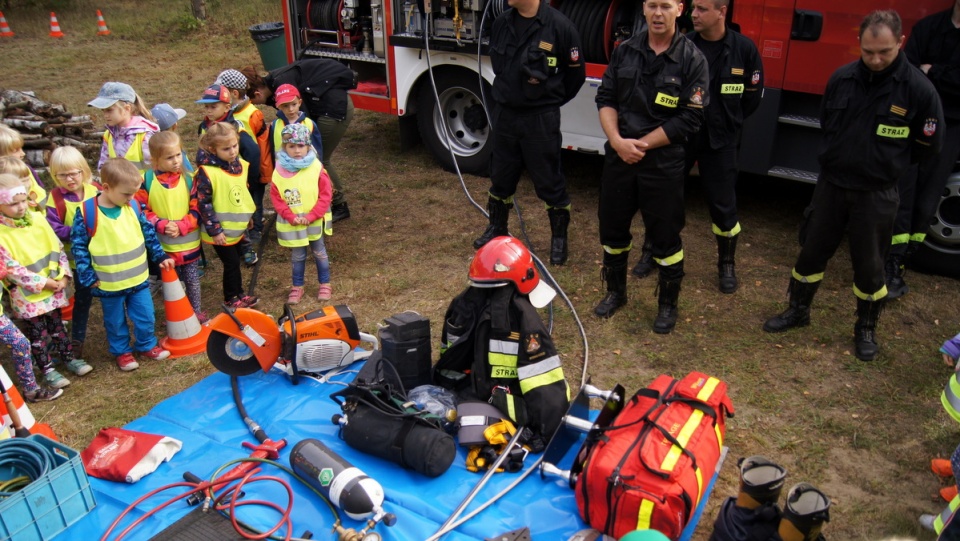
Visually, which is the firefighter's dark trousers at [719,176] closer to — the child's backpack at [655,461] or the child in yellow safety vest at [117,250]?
the child's backpack at [655,461]

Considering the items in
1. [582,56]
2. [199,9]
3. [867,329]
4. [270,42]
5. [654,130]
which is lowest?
[867,329]

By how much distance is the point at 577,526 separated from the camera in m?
3.40

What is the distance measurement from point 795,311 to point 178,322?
13.6 ft

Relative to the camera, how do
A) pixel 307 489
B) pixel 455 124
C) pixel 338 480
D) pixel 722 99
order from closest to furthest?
pixel 338 480, pixel 307 489, pixel 722 99, pixel 455 124

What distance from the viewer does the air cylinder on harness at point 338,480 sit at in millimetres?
3359

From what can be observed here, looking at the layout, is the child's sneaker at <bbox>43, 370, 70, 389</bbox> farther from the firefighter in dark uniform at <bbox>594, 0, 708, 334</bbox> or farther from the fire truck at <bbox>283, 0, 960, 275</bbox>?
the fire truck at <bbox>283, 0, 960, 275</bbox>

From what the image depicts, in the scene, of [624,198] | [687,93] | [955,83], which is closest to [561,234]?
[624,198]

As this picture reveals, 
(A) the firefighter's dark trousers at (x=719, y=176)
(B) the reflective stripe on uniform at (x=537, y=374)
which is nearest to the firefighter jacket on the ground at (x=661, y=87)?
(A) the firefighter's dark trousers at (x=719, y=176)

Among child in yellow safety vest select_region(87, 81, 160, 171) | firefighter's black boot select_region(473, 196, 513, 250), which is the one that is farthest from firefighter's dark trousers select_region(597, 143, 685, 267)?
child in yellow safety vest select_region(87, 81, 160, 171)

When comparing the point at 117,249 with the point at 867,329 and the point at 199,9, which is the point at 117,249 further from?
the point at 199,9

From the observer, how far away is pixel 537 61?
552 centimetres

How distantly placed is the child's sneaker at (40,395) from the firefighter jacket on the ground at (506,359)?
95.8 inches

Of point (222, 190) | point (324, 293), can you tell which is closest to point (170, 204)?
point (222, 190)

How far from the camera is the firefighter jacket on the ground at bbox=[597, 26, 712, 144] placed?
4523 mm
